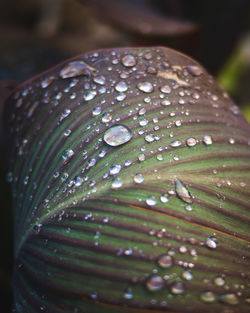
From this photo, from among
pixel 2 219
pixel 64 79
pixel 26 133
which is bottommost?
pixel 2 219

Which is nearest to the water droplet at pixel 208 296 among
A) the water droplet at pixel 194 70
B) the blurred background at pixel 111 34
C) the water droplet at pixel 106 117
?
the water droplet at pixel 106 117

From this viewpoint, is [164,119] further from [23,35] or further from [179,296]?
[23,35]

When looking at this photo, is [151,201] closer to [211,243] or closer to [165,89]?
[211,243]

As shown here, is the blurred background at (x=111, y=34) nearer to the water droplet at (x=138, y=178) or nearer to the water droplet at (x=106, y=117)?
the water droplet at (x=106, y=117)

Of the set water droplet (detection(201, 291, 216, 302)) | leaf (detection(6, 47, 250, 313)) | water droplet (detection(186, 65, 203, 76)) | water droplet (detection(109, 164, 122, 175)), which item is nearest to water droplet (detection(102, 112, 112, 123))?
leaf (detection(6, 47, 250, 313))

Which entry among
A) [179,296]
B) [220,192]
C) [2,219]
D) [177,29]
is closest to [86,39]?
[177,29]

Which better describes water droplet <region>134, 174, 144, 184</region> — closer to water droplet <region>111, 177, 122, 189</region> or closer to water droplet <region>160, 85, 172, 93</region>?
water droplet <region>111, 177, 122, 189</region>
